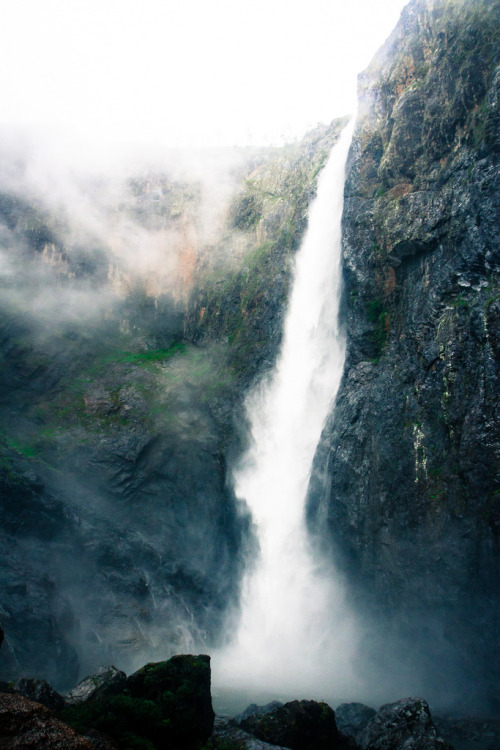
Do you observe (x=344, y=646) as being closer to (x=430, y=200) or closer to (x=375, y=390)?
(x=375, y=390)

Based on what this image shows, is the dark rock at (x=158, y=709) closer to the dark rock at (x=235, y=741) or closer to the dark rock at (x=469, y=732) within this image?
the dark rock at (x=235, y=741)

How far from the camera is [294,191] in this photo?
34094 millimetres

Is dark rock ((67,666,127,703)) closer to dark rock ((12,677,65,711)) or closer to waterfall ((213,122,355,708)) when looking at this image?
dark rock ((12,677,65,711))

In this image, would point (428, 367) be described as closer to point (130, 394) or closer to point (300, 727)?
point (300, 727)

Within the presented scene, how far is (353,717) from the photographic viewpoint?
50.4 ft

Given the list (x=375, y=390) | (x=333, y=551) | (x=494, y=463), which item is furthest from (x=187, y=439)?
(x=494, y=463)

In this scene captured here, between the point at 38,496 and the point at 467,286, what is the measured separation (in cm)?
2106

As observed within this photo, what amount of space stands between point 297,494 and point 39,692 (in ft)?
47.9

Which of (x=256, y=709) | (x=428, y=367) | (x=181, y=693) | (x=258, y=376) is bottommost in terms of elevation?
(x=256, y=709)

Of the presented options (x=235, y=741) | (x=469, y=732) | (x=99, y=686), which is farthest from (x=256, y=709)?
(x=469, y=732)

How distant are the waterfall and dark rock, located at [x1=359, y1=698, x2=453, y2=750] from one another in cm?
631

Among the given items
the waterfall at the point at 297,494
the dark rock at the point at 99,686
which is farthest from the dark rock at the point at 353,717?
the dark rock at the point at 99,686

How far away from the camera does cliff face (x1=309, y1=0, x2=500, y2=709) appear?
14.9 meters

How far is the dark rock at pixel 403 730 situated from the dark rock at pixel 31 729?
852cm
